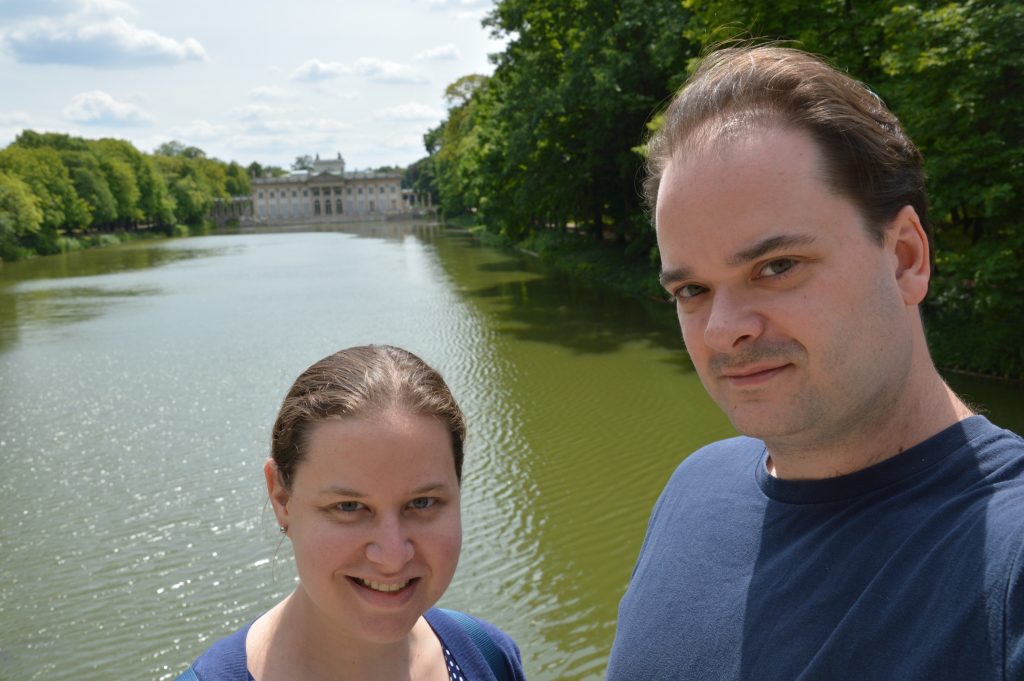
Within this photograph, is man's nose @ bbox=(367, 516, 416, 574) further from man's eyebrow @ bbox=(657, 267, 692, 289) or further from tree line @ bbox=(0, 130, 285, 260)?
tree line @ bbox=(0, 130, 285, 260)

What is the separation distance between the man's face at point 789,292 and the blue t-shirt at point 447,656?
878 millimetres

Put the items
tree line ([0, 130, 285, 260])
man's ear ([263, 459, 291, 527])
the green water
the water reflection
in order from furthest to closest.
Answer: tree line ([0, 130, 285, 260]) → the water reflection → the green water → man's ear ([263, 459, 291, 527])

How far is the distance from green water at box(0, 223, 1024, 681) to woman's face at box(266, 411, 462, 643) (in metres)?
3.98

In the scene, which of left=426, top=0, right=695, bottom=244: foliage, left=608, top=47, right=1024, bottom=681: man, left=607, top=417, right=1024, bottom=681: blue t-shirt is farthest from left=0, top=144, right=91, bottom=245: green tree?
left=608, top=47, right=1024, bottom=681: man

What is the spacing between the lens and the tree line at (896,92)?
10906mm

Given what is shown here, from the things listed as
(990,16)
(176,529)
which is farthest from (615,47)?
(176,529)

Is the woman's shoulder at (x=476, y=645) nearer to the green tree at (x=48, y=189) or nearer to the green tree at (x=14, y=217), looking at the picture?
the green tree at (x=14, y=217)

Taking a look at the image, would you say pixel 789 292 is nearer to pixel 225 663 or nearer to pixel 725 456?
pixel 725 456

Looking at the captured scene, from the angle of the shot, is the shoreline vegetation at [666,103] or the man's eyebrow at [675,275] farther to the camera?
the shoreline vegetation at [666,103]

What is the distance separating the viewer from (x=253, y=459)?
38.4 feet

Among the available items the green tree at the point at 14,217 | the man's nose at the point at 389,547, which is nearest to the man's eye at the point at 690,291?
the man's nose at the point at 389,547

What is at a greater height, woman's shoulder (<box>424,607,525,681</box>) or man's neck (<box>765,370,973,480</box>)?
man's neck (<box>765,370,973,480</box>)

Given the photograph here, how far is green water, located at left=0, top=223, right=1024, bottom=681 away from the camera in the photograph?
294 inches

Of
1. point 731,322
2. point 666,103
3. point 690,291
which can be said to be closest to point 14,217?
point 666,103
